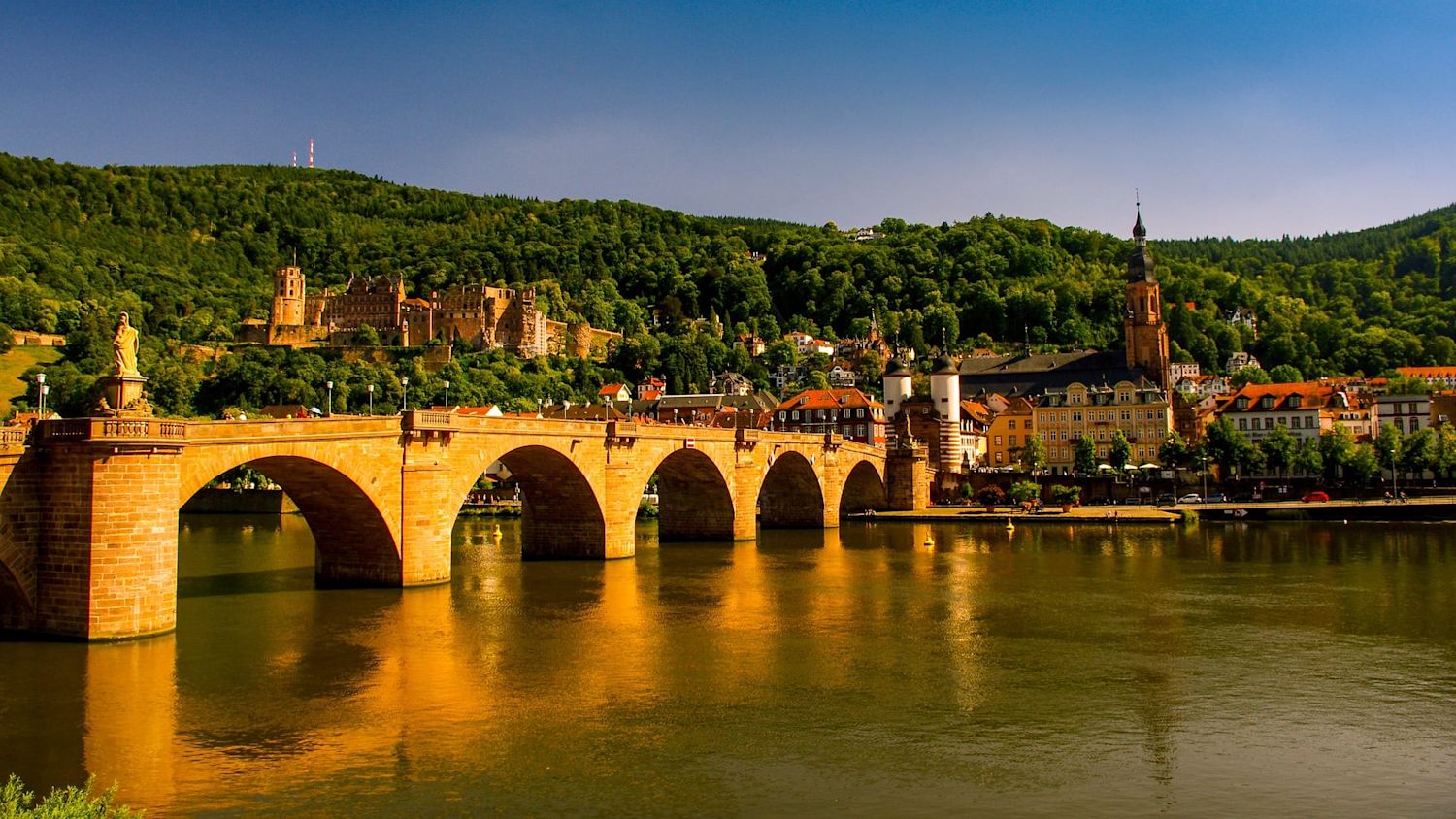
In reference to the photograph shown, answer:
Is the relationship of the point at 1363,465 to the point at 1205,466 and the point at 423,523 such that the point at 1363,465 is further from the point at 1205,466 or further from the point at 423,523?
the point at 423,523

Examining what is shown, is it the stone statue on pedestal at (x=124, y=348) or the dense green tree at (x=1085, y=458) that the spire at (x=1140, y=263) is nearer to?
the dense green tree at (x=1085, y=458)

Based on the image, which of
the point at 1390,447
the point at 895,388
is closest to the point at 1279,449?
the point at 1390,447

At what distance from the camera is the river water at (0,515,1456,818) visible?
53.9 feet

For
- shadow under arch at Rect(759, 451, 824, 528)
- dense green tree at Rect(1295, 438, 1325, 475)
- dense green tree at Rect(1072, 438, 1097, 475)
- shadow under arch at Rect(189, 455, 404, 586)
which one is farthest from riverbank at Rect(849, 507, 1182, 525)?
shadow under arch at Rect(189, 455, 404, 586)

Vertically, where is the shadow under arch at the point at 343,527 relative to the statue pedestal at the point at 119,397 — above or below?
below

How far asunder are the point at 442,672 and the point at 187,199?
177 m

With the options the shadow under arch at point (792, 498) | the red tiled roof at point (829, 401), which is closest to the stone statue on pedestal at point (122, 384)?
the shadow under arch at point (792, 498)

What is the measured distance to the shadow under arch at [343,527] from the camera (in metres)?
32.2

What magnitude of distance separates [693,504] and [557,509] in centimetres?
1218

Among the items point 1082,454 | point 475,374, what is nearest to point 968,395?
point 1082,454

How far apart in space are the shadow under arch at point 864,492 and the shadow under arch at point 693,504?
74.5ft

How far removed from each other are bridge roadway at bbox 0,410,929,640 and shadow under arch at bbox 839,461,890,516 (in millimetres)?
16110

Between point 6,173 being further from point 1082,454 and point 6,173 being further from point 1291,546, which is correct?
point 1291,546

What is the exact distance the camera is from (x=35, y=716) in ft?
64.6
